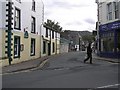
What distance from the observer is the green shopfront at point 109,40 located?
33219mm

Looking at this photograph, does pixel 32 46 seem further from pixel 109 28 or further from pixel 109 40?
pixel 109 28

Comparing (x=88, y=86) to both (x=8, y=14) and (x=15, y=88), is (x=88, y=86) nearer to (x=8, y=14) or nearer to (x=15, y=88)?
(x=15, y=88)

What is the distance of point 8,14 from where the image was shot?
25406mm

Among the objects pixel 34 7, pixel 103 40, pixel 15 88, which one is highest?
pixel 34 7

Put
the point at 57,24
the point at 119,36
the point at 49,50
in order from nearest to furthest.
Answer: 1. the point at 119,36
2. the point at 49,50
3. the point at 57,24

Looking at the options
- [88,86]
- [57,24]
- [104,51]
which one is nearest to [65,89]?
[88,86]

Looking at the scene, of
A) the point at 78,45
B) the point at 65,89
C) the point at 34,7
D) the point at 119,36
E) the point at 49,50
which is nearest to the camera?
the point at 65,89

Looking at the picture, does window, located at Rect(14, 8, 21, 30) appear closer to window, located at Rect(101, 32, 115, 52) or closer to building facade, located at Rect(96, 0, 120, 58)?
building facade, located at Rect(96, 0, 120, 58)

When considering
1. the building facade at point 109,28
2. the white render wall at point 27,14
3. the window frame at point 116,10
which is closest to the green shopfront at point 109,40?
the building facade at point 109,28

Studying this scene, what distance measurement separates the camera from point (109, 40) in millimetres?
35406

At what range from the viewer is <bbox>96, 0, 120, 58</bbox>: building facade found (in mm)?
33312

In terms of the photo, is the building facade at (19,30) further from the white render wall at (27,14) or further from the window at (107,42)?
the window at (107,42)

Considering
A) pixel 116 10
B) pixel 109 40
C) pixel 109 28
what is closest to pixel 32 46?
pixel 109 40

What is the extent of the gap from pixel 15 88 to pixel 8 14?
1397cm
